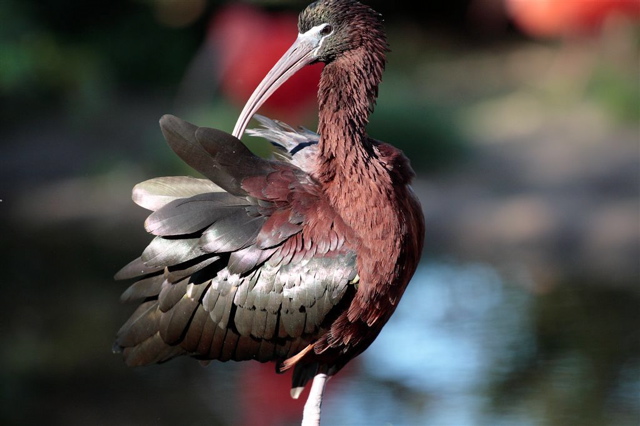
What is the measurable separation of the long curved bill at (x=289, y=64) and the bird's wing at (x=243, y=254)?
0.32 meters

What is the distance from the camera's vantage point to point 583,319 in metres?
6.02

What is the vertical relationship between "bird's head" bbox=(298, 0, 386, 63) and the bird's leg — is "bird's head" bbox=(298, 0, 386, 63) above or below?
above

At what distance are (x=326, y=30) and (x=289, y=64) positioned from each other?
245 mm

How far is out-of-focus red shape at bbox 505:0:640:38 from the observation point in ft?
30.4

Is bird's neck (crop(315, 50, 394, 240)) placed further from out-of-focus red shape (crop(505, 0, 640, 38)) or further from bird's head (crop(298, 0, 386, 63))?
out-of-focus red shape (crop(505, 0, 640, 38))

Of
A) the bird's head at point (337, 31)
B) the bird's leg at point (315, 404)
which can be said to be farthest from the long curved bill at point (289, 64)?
the bird's leg at point (315, 404)

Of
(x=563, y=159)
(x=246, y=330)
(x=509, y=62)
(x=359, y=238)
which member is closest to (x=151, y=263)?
(x=246, y=330)

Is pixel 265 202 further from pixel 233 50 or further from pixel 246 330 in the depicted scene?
pixel 233 50

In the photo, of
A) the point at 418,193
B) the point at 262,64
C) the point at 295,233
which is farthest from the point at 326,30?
the point at 418,193

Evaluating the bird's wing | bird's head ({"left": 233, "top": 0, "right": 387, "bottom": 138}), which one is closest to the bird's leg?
the bird's wing

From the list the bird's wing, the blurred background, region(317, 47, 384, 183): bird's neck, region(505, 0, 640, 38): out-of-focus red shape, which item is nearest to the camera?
the bird's wing

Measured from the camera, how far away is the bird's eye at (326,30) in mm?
3949

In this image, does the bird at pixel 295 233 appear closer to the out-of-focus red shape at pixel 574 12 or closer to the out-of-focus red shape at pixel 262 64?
the out-of-focus red shape at pixel 262 64

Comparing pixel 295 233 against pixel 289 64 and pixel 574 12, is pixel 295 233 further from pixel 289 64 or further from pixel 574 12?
pixel 574 12
